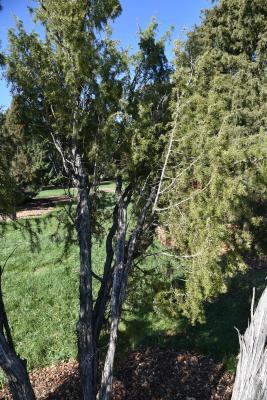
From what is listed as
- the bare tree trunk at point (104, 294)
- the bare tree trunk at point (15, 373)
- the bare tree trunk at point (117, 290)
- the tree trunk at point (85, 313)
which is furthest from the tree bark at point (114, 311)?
the bare tree trunk at point (15, 373)

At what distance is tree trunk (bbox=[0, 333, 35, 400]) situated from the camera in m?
3.93

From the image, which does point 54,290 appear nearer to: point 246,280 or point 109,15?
point 246,280

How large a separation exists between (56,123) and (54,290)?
588 centimetres

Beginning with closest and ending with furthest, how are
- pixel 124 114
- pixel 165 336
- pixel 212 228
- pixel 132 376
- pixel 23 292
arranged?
pixel 212 228
pixel 124 114
pixel 132 376
pixel 165 336
pixel 23 292

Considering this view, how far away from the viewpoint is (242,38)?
1812 cm

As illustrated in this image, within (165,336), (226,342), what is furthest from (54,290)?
(226,342)

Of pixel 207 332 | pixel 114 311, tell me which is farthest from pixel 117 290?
pixel 207 332

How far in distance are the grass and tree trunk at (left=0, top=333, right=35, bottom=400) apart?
1744 millimetres

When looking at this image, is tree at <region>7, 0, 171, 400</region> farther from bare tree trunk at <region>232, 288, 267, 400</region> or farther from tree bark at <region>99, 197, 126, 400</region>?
bare tree trunk at <region>232, 288, 267, 400</region>

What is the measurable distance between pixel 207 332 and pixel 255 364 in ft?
20.4

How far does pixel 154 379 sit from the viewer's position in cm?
627

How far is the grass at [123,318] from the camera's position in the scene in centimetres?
638

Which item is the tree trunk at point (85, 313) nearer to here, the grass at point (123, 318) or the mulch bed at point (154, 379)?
the grass at point (123, 318)

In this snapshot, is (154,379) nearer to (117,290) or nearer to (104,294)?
(104,294)
